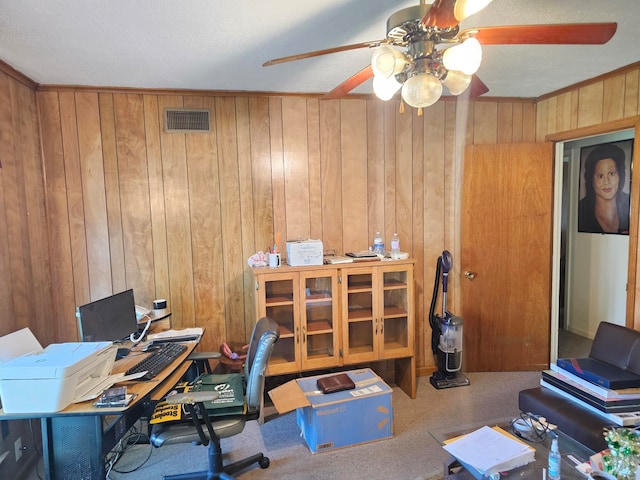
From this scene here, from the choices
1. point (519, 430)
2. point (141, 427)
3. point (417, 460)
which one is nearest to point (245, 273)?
point (141, 427)

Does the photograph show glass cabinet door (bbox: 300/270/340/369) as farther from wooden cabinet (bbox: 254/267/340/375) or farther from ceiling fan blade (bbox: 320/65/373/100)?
ceiling fan blade (bbox: 320/65/373/100)

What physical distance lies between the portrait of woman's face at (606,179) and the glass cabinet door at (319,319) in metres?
3.05

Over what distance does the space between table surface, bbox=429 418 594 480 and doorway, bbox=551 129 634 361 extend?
1.84 meters

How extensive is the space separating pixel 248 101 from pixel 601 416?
10.0ft

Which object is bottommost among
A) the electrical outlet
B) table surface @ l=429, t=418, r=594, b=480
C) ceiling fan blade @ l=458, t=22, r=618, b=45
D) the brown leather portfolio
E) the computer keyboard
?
the electrical outlet

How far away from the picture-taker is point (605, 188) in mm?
3789

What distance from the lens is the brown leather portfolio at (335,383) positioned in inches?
96.0

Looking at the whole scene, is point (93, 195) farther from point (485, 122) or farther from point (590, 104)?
point (590, 104)

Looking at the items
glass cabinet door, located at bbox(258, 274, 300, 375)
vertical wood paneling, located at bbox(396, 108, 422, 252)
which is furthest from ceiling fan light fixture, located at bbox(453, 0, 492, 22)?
vertical wood paneling, located at bbox(396, 108, 422, 252)

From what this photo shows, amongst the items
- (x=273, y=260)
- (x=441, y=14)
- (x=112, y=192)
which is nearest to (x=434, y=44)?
(x=441, y=14)

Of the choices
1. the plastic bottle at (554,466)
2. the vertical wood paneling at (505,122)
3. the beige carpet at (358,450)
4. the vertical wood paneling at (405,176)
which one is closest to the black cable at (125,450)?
the beige carpet at (358,450)

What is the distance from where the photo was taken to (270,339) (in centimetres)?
191

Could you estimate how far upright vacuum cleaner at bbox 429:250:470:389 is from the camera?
3.14 meters

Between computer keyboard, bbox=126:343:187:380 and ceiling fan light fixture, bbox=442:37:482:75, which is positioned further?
computer keyboard, bbox=126:343:187:380
